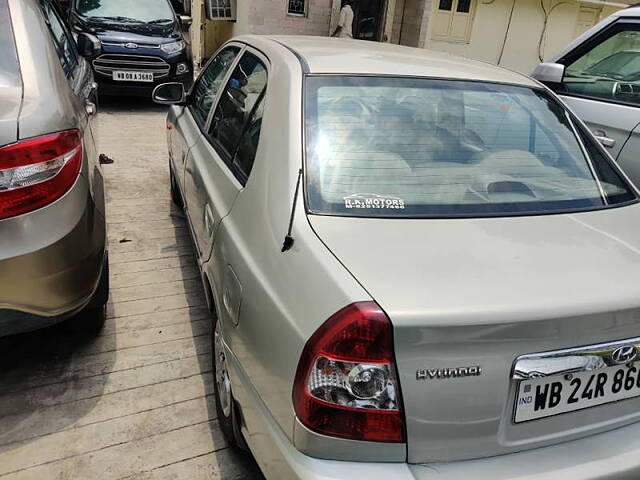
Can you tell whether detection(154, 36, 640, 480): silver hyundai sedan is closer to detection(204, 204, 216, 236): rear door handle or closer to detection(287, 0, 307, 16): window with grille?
detection(204, 204, 216, 236): rear door handle

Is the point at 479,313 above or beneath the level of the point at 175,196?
above

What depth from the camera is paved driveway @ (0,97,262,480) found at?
2.05m

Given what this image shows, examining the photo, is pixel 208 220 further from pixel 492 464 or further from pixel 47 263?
pixel 492 464

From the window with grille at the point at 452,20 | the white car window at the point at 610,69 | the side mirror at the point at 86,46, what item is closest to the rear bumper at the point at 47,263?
the side mirror at the point at 86,46

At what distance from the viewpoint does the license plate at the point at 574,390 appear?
137 cm

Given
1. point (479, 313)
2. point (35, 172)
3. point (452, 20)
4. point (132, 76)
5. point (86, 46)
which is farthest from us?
point (452, 20)

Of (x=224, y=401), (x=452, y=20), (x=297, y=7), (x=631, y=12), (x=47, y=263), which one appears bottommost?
(x=224, y=401)

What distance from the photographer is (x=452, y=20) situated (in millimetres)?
14039

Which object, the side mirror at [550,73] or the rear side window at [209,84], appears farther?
the side mirror at [550,73]

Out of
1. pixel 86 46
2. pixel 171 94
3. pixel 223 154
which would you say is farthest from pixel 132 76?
pixel 223 154

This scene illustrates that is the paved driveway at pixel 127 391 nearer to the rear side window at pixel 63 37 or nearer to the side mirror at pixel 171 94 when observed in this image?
the side mirror at pixel 171 94

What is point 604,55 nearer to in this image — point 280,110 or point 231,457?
point 280,110

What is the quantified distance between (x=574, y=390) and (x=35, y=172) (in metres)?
1.87

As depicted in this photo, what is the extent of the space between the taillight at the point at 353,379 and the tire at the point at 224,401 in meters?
0.61
